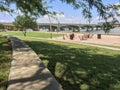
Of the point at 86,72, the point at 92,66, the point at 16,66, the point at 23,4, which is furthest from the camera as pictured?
the point at 23,4

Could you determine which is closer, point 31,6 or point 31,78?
point 31,78

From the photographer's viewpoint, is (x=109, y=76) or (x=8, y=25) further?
(x=8, y=25)

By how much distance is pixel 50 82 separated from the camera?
735cm

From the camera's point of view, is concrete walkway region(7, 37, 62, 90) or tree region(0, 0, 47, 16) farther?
tree region(0, 0, 47, 16)

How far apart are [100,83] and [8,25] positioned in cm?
13140

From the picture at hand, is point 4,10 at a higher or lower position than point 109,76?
higher

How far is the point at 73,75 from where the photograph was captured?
35.9 ft

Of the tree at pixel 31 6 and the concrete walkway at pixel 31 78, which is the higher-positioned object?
the tree at pixel 31 6

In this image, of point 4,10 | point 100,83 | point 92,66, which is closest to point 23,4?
point 4,10

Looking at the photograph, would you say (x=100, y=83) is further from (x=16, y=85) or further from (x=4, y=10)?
(x=4, y=10)

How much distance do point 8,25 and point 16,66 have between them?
13111cm

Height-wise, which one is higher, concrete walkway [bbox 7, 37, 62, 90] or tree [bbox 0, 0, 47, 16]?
tree [bbox 0, 0, 47, 16]

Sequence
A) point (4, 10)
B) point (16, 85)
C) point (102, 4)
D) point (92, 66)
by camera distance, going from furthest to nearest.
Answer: point (4, 10)
point (92, 66)
point (102, 4)
point (16, 85)

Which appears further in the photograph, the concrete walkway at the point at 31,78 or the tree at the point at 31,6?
the tree at the point at 31,6
